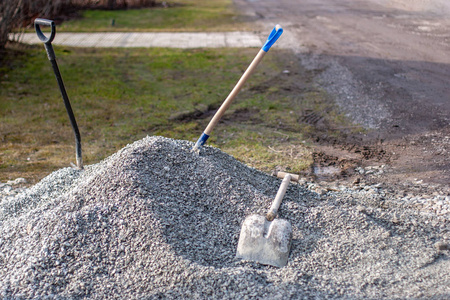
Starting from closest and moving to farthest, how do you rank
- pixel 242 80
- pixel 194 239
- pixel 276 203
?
pixel 194 239
pixel 276 203
pixel 242 80

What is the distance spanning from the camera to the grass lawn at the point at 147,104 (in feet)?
18.7

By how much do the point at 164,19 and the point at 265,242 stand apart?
40.1 ft

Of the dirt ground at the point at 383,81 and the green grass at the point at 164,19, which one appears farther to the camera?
the green grass at the point at 164,19

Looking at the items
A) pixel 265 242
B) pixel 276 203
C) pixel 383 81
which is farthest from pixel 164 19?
pixel 265 242

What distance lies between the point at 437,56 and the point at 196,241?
758 centimetres

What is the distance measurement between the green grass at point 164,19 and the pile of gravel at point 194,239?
372 inches

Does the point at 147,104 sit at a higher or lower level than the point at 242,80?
lower

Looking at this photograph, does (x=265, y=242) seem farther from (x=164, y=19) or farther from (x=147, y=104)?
(x=164, y=19)

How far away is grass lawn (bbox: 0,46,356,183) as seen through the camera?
571cm

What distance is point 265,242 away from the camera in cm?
314

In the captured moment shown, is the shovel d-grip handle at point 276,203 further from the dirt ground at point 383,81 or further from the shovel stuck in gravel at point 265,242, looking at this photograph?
the dirt ground at point 383,81

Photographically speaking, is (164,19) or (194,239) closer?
(194,239)

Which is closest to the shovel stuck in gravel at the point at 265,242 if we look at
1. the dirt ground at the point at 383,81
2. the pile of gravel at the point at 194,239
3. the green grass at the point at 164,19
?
the pile of gravel at the point at 194,239

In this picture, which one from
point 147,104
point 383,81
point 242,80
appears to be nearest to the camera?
point 242,80
